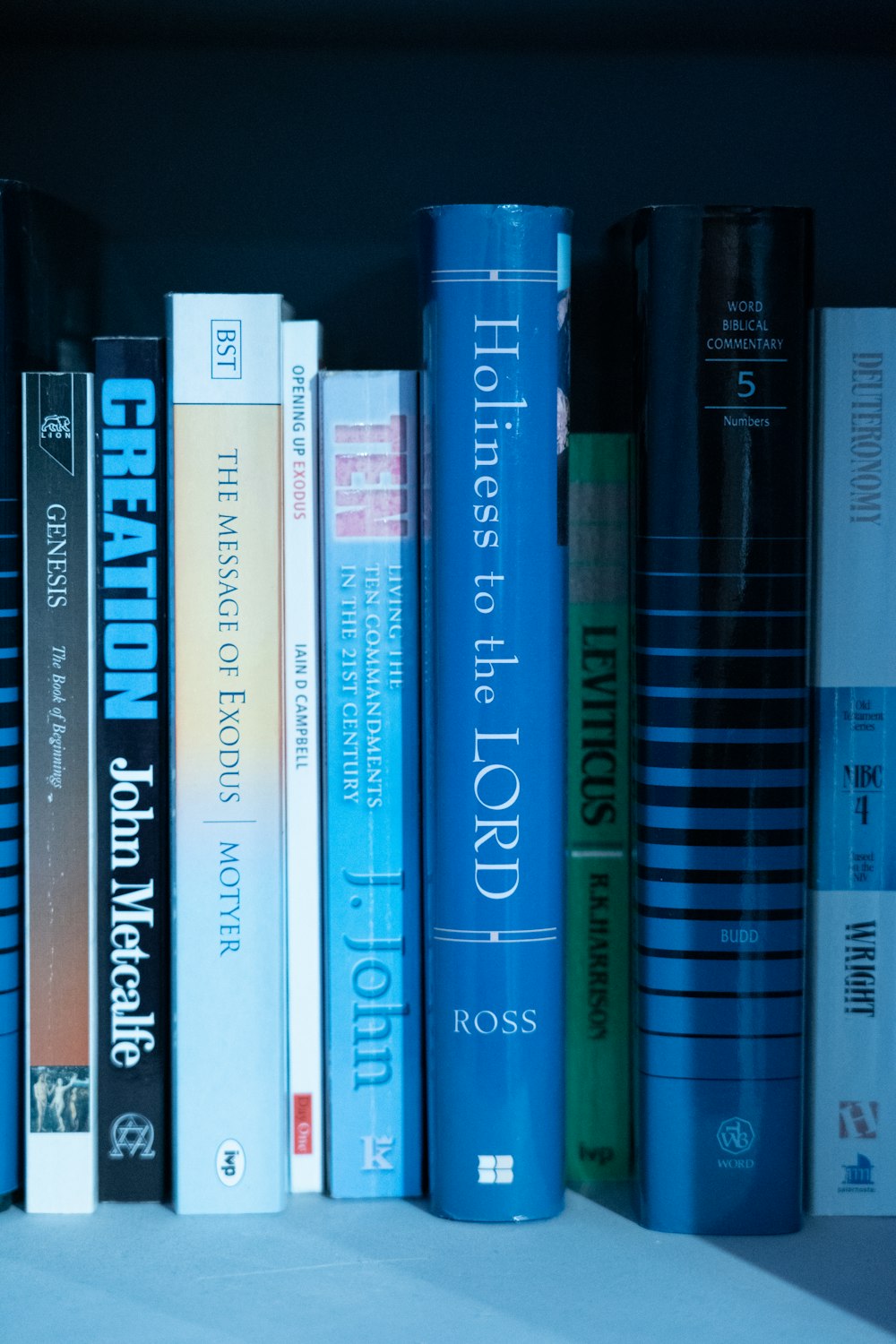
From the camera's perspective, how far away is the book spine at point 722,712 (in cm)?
73

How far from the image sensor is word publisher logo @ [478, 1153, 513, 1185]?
0.74m

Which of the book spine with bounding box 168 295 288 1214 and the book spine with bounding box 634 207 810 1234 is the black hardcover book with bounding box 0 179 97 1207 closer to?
the book spine with bounding box 168 295 288 1214

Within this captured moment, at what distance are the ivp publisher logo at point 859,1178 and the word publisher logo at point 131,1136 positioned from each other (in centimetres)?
34

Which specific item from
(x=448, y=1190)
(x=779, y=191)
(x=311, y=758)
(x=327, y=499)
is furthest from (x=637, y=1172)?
(x=779, y=191)

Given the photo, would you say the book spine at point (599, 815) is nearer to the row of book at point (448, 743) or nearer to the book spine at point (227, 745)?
the row of book at point (448, 743)

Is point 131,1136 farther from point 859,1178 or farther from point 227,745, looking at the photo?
point 859,1178

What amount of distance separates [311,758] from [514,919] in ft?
0.41

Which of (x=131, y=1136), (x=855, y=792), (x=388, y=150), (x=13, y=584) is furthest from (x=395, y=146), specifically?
(x=131, y=1136)

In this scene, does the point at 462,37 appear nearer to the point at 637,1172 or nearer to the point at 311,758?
the point at 311,758

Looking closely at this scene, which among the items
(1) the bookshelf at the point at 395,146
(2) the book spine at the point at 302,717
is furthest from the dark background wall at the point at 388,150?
(2) the book spine at the point at 302,717

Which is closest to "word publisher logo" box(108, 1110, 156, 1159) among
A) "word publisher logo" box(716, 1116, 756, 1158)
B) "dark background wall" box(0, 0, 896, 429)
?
"word publisher logo" box(716, 1116, 756, 1158)

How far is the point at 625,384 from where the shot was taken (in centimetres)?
84

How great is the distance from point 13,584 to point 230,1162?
0.99ft

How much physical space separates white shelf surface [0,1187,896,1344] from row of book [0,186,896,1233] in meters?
0.02
